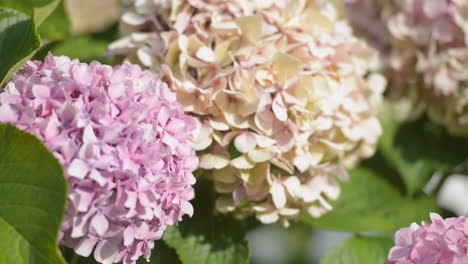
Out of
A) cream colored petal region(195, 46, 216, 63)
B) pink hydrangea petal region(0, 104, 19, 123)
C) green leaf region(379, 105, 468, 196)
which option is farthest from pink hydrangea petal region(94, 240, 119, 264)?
green leaf region(379, 105, 468, 196)

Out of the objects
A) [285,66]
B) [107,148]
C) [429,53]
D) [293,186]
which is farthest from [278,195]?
[429,53]

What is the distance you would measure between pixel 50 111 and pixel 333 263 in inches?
17.4

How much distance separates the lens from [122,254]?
571mm

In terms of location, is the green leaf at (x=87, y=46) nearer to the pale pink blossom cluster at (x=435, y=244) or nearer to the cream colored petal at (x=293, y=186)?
the cream colored petal at (x=293, y=186)

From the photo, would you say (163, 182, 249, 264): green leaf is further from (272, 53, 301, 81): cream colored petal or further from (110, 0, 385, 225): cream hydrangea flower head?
(272, 53, 301, 81): cream colored petal

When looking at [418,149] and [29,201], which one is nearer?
[29,201]

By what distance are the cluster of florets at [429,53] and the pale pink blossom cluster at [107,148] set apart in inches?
18.6

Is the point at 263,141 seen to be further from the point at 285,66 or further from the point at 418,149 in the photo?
the point at 418,149

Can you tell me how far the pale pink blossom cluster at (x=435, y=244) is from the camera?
0.54 meters

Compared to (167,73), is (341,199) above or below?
below

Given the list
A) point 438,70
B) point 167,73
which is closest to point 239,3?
point 167,73

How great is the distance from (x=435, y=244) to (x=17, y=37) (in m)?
0.45

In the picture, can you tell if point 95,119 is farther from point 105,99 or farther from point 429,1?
point 429,1

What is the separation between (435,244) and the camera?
1.81 feet
